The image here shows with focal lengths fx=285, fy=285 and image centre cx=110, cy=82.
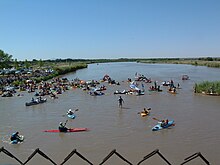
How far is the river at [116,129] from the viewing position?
15.4 meters

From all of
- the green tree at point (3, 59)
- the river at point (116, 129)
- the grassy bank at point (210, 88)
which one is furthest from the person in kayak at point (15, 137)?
the green tree at point (3, 59)

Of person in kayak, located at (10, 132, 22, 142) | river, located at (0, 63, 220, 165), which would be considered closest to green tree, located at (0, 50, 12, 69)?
river, located at (0, 63, 220, 165)

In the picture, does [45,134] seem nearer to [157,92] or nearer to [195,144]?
[195,144]

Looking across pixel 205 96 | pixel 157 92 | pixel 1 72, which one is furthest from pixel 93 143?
pixel 1 72

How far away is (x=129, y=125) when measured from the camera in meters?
21.0

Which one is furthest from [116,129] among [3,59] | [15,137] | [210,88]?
[3,59]

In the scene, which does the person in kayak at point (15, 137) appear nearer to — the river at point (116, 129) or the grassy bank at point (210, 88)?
the river at point (116, 129)

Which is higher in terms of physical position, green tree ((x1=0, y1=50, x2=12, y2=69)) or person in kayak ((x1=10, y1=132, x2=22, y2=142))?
green tree ((x1=0, y1=50, x2=12, y2=69))

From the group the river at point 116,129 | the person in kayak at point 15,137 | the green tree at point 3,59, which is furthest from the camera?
the green tree at point 3,59

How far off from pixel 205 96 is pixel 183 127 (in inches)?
548

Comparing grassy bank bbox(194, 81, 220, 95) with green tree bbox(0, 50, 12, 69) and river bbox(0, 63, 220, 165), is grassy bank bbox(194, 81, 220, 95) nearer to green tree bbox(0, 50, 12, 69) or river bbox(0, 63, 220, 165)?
river bbox(0, 63, 220, 165)

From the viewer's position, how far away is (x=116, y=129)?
19922 mm

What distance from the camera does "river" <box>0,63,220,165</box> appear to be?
50.6 feet

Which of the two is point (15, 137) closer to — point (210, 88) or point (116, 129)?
point (116, 129)
